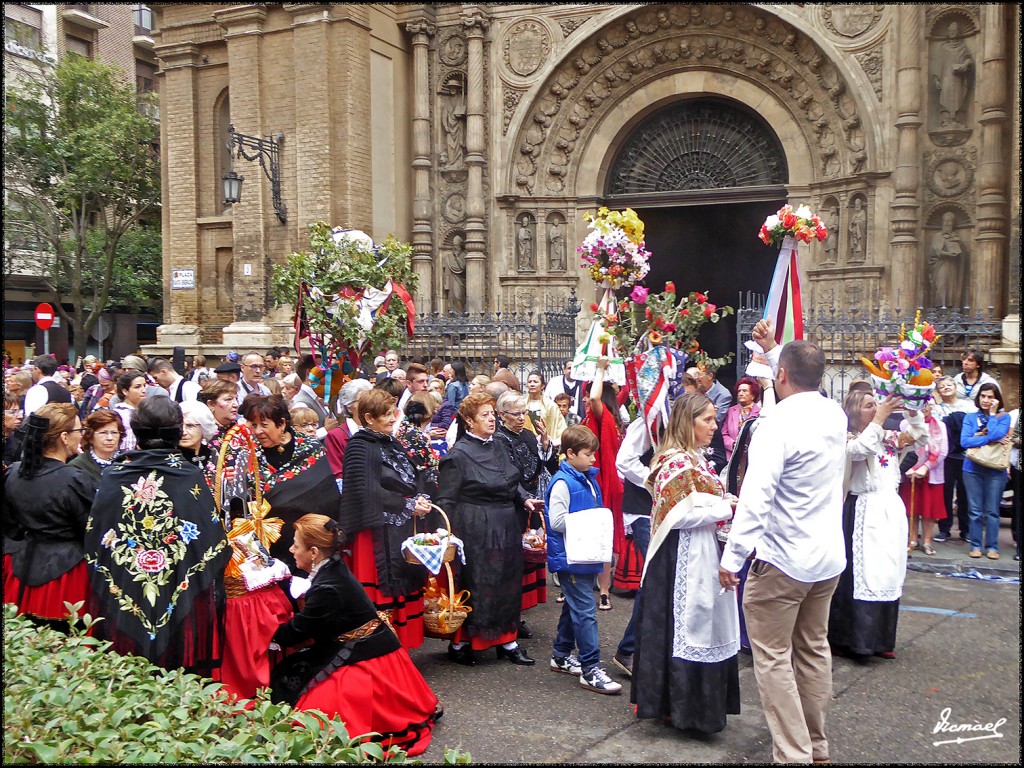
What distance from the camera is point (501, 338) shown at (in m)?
18.1

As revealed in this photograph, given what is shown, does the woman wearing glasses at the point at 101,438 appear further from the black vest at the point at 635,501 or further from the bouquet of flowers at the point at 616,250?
the bouquet of flowers at the point at 616,250

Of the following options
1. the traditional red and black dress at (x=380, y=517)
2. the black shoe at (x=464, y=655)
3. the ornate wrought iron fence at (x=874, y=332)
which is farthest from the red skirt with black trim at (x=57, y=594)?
the ornate wrought iron fence at (x=874, y=332)

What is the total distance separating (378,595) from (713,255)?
1778cm

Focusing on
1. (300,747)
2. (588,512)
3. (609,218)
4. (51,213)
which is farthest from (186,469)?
(51,213)

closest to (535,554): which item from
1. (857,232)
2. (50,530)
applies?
(50,530)

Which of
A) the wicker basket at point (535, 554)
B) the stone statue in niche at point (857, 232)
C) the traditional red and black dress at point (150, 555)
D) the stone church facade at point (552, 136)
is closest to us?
the traditional red and black dress at point (150, 555)

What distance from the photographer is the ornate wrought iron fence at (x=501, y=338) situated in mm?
15625

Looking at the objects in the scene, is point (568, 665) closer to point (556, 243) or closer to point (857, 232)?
point (857, 232)

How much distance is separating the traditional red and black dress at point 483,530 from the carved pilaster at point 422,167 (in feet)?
43.7

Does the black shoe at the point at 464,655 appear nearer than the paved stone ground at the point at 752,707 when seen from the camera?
No

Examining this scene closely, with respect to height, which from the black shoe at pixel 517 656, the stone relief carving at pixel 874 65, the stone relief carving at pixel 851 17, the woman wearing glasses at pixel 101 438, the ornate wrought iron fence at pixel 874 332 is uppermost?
the stone relief carving at pixel 851 17

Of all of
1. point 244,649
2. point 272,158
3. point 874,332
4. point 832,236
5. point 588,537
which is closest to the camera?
point 244,649

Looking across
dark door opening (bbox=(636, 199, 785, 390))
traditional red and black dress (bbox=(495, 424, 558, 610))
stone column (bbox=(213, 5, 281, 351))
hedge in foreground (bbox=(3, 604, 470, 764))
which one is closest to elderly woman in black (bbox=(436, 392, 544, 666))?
→ traditional red and black dress (bbox=(495, 424, 558, 610))

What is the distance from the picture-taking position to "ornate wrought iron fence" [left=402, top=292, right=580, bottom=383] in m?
Result: 15.6
